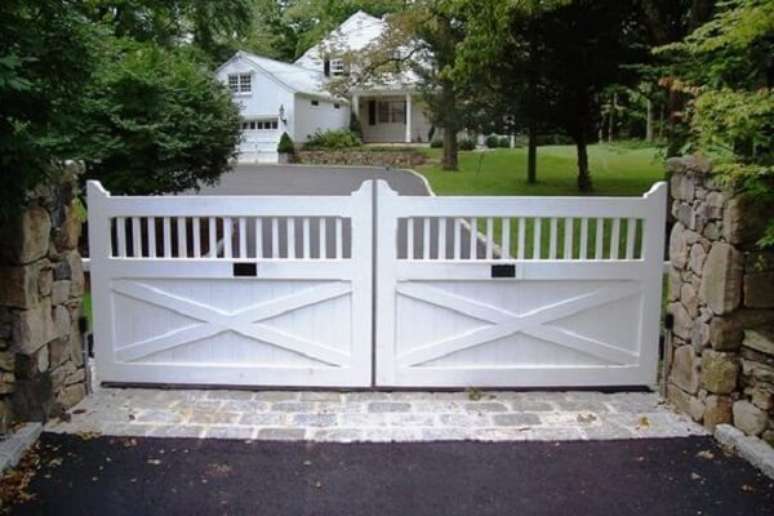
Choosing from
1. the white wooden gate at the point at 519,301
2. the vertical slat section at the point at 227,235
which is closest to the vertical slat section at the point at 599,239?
the white wooden gate at the point at 519,301

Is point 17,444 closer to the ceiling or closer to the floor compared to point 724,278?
closer to the floor

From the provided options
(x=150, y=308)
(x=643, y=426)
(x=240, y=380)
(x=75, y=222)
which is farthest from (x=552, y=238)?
(x=75, y=222)

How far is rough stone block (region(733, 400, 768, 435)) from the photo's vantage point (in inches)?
142

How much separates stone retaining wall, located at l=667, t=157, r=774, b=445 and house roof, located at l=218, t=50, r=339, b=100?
25.4m

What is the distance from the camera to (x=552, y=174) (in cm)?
1720

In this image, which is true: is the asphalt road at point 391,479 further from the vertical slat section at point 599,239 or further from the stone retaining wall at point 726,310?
the vertical slat section at point 599,239

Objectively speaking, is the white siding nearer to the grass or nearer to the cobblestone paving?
the grass

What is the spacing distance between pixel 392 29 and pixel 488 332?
54.1 ft

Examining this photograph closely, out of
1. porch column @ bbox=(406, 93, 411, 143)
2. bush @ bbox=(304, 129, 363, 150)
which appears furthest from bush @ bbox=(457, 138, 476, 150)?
porch column @ bbox=(406, 93, 411, 143)

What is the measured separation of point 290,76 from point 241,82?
83.6 inches

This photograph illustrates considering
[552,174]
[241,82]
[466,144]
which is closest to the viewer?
[552,174]

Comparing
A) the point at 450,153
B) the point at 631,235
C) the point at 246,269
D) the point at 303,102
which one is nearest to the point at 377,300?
the point at 246,269

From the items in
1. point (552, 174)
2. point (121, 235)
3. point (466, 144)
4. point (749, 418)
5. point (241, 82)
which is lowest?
point (749, 418)

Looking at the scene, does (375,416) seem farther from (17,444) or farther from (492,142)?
(492,142)
